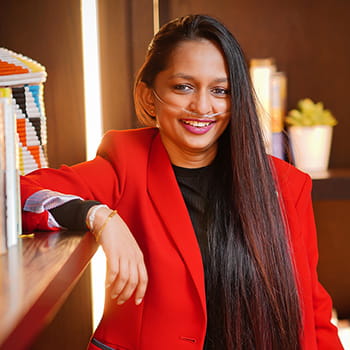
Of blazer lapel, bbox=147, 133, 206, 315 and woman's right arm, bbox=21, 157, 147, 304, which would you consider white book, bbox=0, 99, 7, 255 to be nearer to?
woman's right arm, bbox=21, 157, 147, 304

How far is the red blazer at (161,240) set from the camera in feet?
3.72

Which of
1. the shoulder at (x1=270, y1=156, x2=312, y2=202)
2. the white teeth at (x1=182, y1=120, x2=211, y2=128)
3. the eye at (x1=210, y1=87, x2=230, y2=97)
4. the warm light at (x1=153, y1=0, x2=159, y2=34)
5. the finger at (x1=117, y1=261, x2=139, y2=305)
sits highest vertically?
the warm light at (x1=153, y1=0, x2=159, y2=34)

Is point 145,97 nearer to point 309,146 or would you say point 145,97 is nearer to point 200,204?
point 200,204

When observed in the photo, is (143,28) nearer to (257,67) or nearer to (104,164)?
(257,67)

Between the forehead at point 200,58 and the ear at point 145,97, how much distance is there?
13 cm

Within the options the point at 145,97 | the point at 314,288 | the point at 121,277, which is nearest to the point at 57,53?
the point at 145,97

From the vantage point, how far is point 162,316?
114 centimetres

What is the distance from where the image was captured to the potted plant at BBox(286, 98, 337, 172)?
6.08 feet

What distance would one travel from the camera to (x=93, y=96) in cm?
155

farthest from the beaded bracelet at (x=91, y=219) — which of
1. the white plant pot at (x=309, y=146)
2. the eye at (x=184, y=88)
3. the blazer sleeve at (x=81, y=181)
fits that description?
the white plant pot at (x=309, y=146)

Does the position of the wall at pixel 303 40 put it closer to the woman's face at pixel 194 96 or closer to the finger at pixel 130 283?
the woman's face at pixel 194 96

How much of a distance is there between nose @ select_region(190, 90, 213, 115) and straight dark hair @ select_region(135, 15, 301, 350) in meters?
0.06

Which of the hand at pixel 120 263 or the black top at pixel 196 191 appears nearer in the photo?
the hand at pixel 120 263

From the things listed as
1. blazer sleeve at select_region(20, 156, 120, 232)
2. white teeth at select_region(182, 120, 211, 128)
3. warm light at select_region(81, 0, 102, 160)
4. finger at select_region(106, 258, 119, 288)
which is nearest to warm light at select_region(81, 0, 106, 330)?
warm light at select_region(81, 0, 102, 160)
